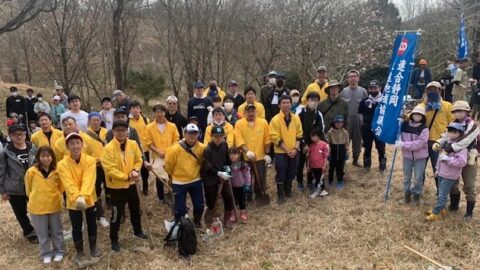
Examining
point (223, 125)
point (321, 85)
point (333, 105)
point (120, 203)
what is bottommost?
point (120, 203)

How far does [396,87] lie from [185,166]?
3.74 meters

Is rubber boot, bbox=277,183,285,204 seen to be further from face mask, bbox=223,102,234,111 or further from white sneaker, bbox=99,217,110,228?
white sneaker, bbox=99,217,110,228

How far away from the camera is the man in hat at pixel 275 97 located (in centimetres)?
799

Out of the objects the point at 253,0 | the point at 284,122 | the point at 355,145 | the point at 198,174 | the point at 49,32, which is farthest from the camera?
the point at 253,0

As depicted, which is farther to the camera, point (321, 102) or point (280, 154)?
point (321, 102)

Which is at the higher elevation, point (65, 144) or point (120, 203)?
point (65, 144)

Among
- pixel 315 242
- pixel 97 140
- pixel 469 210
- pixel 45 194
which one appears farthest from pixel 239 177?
pixel 469 210

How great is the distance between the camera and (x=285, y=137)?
6.62 metres

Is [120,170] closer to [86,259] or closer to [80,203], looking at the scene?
[80,203]

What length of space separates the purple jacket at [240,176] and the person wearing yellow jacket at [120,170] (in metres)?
1.51

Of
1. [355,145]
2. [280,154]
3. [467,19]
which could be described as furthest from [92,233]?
[467,19]

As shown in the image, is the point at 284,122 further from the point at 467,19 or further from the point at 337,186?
the point at 467,19

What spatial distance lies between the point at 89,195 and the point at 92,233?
2.21 feet

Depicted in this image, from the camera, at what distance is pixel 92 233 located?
5355mm
